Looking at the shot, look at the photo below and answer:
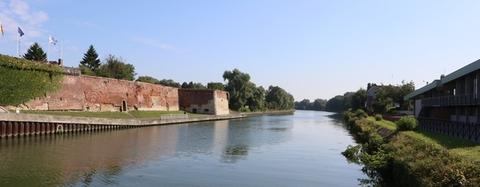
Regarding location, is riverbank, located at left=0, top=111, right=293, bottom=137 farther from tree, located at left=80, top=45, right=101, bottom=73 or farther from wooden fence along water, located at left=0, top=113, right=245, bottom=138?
tree, located at left=80, top=45, right=101, bottom=73

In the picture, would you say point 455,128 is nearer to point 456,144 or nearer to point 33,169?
point 456,144

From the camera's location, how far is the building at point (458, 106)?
24.5 metres

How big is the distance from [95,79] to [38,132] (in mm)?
20355

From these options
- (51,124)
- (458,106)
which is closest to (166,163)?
(51,124)

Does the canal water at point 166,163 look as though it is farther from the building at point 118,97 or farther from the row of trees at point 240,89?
the row of trees at point 240,89

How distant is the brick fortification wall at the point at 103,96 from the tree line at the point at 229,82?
12052mm

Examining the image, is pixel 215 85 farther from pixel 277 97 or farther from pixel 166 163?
pixel 166 163

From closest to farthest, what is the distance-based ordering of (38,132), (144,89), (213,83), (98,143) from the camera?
(98,143)
(38,132)
(144,89)
(213,83)

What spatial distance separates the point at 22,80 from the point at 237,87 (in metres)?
72.4

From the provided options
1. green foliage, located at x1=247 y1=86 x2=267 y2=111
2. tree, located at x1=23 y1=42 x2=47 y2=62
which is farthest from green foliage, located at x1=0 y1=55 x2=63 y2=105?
green foliage, located at x1=247 y1=86 x2=267 y2=111

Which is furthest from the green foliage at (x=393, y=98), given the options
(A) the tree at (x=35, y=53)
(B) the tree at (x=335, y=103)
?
(B) the tree at (x=335, y=103)

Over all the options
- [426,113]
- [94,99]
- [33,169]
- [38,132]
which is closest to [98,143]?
[38,132]

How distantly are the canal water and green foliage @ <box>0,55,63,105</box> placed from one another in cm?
585

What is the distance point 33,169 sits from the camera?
63.9 ft
